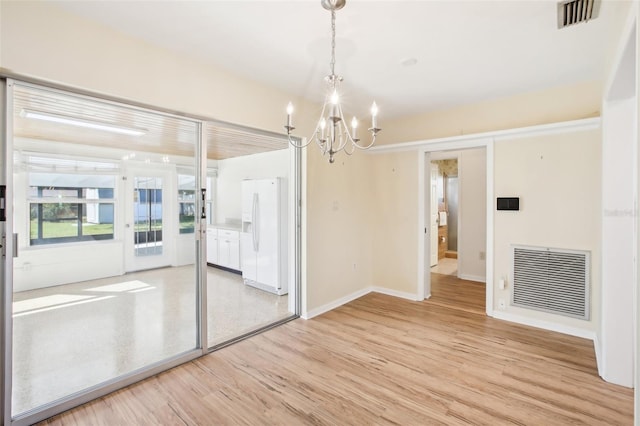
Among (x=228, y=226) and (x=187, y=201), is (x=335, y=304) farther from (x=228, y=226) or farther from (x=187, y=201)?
(x=228, y=226)

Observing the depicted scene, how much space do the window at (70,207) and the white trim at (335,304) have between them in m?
2.40

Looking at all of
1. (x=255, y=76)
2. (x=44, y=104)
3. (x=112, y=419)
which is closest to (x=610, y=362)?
(x=112, y=419)

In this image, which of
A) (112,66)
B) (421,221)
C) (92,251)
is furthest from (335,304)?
(112,66)

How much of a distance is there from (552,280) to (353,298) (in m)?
2.53

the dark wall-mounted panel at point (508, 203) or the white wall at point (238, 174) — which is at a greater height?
the white wall at point (238, 174)

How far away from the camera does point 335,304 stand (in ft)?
14.0

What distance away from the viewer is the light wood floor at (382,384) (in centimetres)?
208

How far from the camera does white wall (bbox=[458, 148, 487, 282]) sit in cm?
570

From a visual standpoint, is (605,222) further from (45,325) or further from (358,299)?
(45,325)

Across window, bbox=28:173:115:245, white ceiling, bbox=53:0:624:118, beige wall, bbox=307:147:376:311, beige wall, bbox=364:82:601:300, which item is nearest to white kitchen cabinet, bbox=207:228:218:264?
beige wall, bbox=307:147:376:311

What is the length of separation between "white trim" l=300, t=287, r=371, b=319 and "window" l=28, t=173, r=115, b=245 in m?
2.40

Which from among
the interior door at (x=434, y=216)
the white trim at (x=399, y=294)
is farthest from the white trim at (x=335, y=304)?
the interior door at (x=434, y=216)

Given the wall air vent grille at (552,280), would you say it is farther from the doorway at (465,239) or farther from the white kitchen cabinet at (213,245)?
the white kitchen cabinet at (213,245)

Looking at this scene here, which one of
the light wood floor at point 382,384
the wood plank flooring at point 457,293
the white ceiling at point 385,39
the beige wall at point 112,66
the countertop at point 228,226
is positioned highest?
the white ceiling at point 385,39
